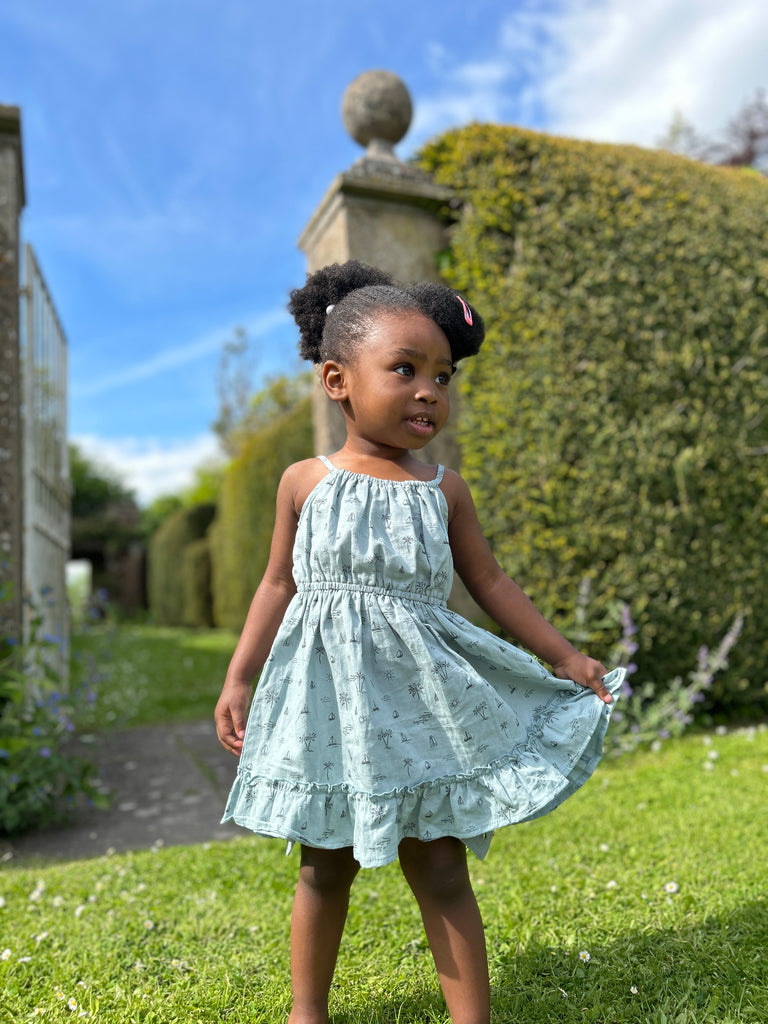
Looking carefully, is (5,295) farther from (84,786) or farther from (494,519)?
(494,519)

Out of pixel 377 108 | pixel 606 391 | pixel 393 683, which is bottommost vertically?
pixel 393 683

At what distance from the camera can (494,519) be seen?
14.5 ft

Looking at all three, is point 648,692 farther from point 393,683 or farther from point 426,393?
point 426,393

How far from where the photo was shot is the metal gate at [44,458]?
14.5 feet

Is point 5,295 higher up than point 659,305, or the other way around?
point 659,305

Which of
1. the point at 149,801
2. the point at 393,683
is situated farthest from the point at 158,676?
the point at 393,683

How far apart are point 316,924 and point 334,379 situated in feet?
3.96

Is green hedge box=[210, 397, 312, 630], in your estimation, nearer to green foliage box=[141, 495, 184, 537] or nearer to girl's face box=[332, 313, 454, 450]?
girl's face box=[332, 313, 454, 450]

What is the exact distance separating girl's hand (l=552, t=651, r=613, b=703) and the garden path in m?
2.32

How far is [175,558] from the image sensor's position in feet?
55.5

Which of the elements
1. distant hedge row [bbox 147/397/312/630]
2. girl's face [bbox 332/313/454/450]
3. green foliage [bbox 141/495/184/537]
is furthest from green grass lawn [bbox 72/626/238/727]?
green foliage [bbox 141/495/184/537]

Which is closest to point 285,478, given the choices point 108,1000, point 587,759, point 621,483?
point 587,759

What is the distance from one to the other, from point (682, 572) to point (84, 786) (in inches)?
131

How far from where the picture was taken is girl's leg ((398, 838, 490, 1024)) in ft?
5.39
